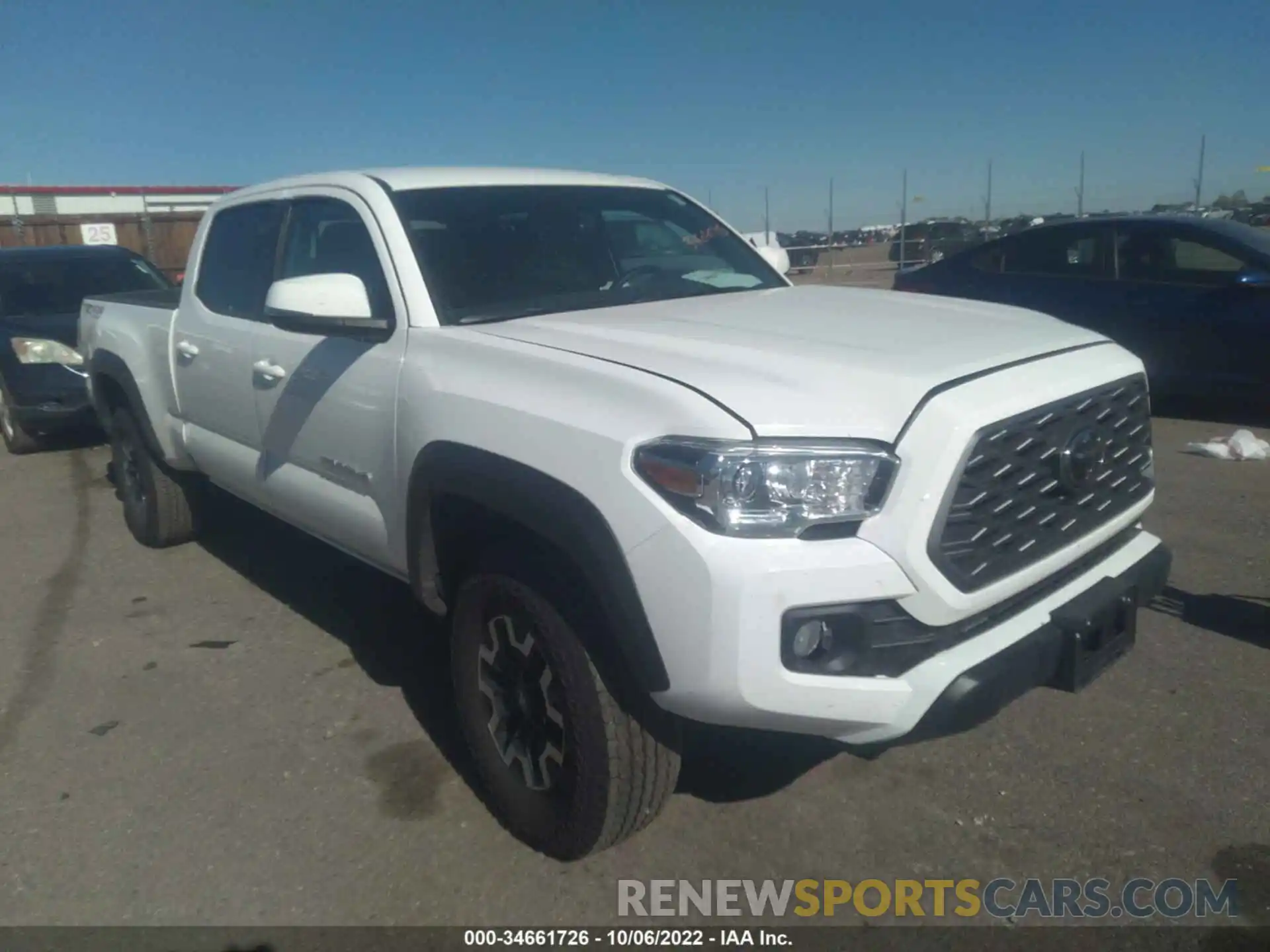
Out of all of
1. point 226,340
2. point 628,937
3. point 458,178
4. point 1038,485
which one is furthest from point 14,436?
point 1038,485

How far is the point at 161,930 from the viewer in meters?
2.66

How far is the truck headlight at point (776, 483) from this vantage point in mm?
2227

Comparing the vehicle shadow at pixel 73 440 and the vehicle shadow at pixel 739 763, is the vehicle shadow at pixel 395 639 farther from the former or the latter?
the vehicle shadow at pixel 73 440

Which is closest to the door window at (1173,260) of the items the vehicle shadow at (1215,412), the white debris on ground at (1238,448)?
the vehicle shadow at (1215,412)

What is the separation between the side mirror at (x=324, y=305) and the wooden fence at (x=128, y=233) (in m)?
17.0

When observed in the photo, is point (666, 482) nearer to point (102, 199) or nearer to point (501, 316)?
point (501, 316)

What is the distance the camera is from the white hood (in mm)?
2326

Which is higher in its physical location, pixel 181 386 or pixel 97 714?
pixel 181 386

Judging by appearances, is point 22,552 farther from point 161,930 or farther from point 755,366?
point 755,366

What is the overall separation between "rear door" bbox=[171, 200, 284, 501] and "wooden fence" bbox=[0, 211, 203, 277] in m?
15.2

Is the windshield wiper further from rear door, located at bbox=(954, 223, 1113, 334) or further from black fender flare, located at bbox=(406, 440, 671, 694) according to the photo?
rear door, located at bbox=(954, 223, 1113, 334)

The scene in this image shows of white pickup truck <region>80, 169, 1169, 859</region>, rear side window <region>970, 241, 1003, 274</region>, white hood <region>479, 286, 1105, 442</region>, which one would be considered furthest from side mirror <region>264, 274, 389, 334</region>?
rear side window <region>970, 241, 1003, 274</region>

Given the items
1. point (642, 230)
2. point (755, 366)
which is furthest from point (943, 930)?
point (642, 230)

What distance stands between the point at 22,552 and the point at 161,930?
3.93 m
